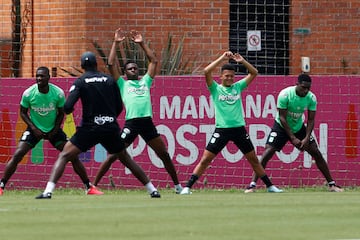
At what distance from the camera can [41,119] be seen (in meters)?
17.9

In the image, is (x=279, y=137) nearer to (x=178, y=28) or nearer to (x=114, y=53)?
(x=114, y=53)

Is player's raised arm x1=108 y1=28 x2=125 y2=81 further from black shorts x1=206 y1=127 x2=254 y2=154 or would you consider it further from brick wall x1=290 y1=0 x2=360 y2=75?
brick wall x1=290 y1=0 x2=360 y2=75

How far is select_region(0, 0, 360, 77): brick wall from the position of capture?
22.1m

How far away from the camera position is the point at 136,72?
17906mm

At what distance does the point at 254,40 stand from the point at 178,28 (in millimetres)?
1377

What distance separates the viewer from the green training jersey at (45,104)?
1789 cm

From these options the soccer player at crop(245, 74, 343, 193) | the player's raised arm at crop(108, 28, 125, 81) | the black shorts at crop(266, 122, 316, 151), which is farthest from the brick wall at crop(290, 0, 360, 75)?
the player's raised arm at crop(108, 28, 125, 81)

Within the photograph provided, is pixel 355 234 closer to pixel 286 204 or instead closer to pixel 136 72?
pixel 286 204

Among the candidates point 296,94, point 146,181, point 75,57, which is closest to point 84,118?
point 146,181

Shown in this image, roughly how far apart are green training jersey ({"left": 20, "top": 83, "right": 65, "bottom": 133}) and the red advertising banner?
86.2 inches

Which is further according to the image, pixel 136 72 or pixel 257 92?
pixel 257 92

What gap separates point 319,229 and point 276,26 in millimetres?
11795

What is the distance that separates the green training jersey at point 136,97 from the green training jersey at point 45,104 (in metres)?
0.92

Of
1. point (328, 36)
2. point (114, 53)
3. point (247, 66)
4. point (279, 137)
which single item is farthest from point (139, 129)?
point (328, 36)
